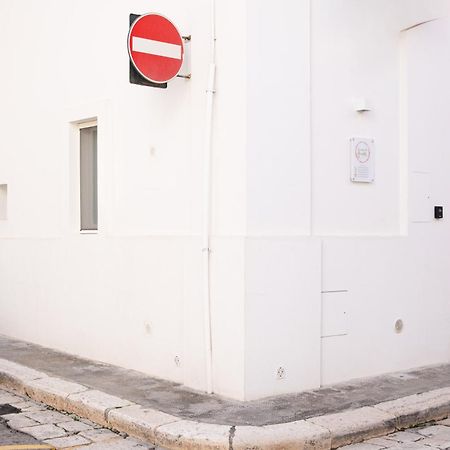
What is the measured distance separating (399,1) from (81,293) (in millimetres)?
4640

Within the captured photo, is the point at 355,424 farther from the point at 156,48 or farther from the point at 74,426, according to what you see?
the point at 156,48

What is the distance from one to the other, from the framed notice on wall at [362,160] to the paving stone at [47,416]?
3.43m

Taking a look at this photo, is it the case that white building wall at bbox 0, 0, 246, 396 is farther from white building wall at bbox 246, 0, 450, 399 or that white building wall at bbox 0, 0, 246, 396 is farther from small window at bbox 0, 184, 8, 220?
white building wall at bbox 246, 0, 450, 399

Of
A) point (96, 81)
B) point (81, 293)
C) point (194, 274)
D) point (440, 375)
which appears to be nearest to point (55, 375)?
point (81, 293)

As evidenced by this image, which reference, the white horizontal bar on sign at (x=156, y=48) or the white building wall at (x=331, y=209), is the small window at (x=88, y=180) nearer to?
the white horizontal bar on sign at (x=156, y=48)

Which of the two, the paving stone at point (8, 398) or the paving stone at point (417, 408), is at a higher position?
the paving stone at point (417, 408)

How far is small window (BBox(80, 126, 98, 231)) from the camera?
8562 millimetres

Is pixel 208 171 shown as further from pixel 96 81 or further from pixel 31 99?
pixel 31 99

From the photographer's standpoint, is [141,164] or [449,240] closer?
[141,164]

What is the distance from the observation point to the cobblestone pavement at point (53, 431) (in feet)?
18.5

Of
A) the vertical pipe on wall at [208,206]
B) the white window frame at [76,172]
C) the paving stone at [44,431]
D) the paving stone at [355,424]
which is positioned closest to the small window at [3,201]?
the white window frame at [76,172]

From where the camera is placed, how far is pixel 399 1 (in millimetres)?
7570

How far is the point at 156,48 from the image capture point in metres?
6.70

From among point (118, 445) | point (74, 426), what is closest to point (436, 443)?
point (118, 445)
